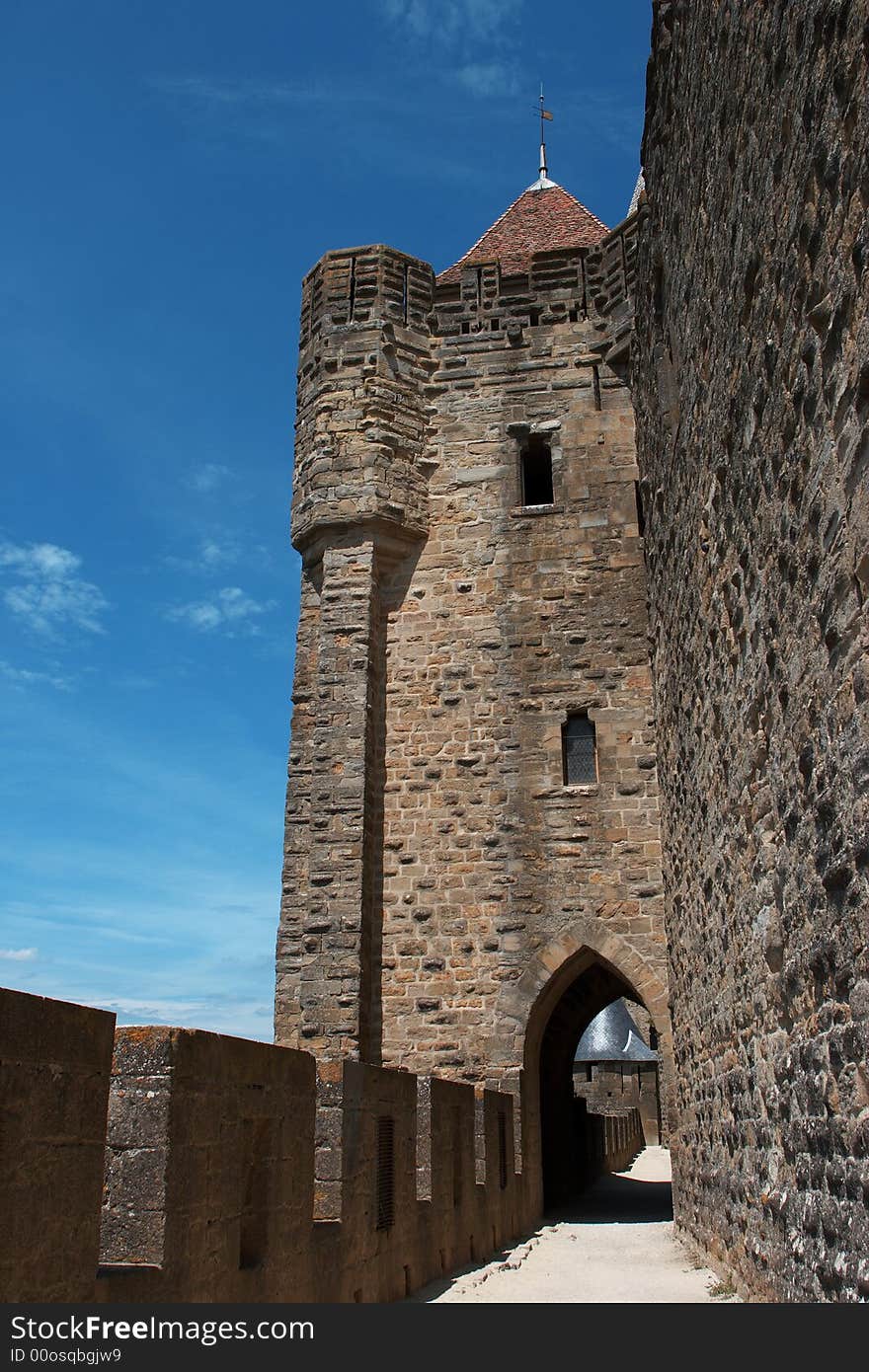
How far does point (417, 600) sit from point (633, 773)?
2799 mm

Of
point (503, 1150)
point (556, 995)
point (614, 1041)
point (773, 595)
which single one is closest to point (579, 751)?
point (556, 995)

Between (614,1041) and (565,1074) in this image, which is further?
(614,1041)

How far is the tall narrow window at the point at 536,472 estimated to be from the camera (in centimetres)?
1236

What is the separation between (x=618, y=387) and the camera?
12.2 m

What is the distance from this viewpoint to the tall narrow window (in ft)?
40.5

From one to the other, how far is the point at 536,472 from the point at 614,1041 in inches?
823

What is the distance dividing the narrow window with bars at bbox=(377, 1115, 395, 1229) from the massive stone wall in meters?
1.72

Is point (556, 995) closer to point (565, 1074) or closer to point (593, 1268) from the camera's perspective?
point (593, 1268)

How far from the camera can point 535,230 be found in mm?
15352

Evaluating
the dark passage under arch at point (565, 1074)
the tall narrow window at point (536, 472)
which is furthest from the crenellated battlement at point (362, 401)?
the dark passage under arch at point (565, 1074)

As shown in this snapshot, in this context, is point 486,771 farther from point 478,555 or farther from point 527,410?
point 527,410

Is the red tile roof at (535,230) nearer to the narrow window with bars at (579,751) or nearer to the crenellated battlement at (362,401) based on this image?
the crenellated battlement at (362,401)

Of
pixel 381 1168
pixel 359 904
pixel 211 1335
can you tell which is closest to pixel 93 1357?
pixel 211 1335

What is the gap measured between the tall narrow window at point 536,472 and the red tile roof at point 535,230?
3094 millimetres
